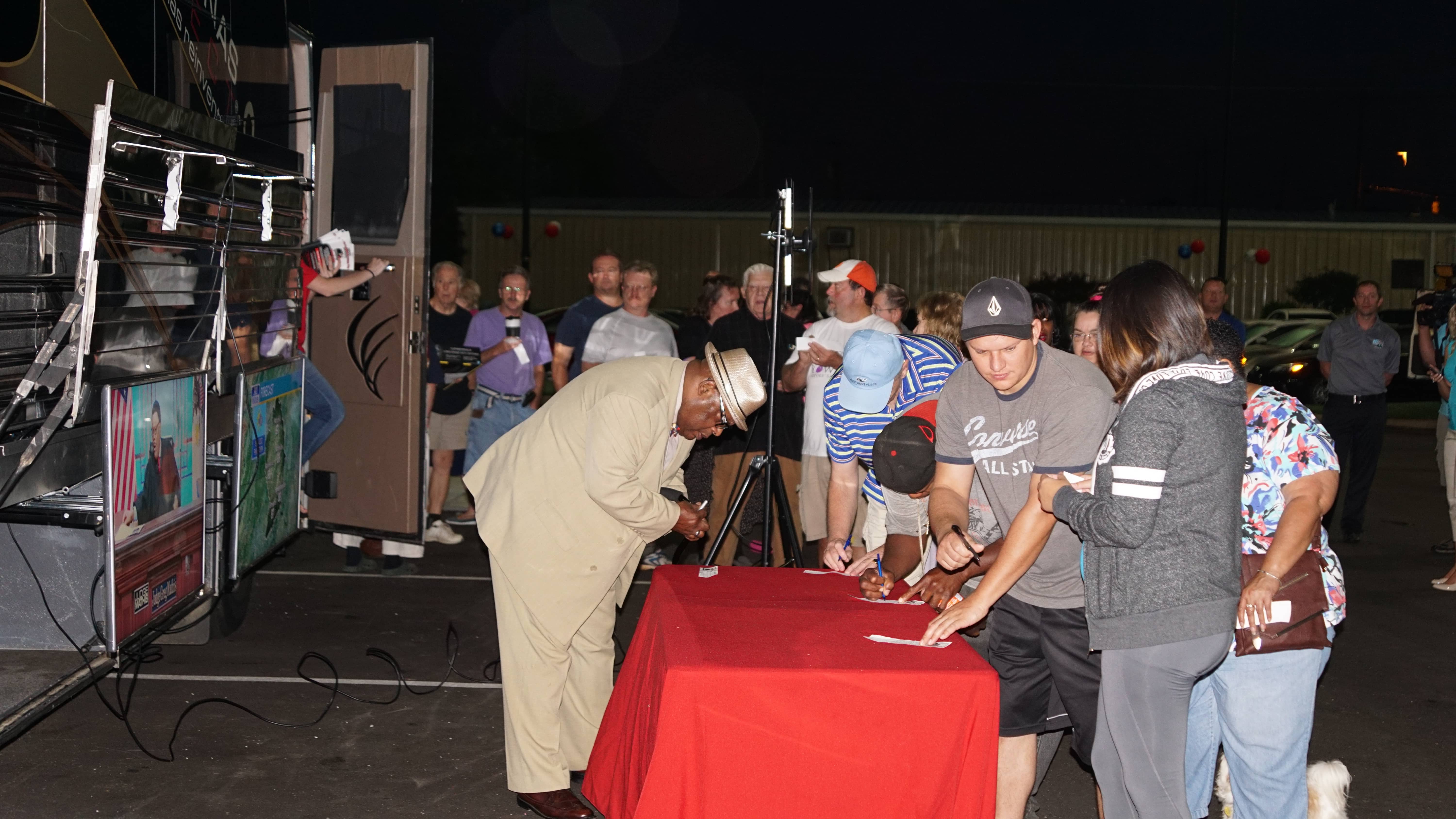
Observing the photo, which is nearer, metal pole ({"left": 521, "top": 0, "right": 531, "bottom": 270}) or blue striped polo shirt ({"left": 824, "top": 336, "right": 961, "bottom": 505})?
blue striped polo shirt ({"left": 824, "top": 336, "right": 961, "bottom": 505})

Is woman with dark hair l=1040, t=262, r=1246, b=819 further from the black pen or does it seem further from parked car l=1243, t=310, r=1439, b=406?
parked car l=1243, t=310, r=1439, b=406

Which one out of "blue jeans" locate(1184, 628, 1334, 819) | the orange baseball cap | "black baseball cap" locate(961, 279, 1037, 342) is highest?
the orange baseball cap

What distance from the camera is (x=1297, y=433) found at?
297cm

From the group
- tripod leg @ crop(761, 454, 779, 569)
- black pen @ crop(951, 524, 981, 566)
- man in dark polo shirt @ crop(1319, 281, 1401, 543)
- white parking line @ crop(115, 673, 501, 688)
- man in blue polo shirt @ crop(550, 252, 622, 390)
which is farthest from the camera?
man in dark polo shirt @ crop(1319, 281, 1401, 543)

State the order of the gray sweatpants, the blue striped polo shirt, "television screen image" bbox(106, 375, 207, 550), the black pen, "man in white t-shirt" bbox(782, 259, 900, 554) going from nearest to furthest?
the gray sweatpants
the black pen
"television screen image" bbox(106, 375, 207, 550)
the blue striped polo shirt
"man in white t-shirt" bbox(782, 259, 900, 554)

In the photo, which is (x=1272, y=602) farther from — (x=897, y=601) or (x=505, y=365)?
(x=505, y=365)

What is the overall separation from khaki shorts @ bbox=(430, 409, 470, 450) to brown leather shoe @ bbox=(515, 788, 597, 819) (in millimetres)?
4656

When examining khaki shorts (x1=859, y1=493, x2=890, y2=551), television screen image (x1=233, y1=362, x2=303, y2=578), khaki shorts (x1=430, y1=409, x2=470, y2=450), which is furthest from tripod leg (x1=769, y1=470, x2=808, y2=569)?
khaki shorts (x1=430, y1=409, x2=470, y2=450)

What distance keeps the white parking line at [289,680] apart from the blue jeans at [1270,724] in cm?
317

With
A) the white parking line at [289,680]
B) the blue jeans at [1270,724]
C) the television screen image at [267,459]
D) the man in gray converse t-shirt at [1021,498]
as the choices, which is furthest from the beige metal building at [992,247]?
the blue jeans at [1270,724]

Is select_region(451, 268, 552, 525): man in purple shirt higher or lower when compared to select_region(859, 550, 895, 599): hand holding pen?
higher

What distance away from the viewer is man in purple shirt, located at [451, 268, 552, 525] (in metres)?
7.89

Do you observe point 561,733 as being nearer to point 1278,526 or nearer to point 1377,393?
point 1278,526

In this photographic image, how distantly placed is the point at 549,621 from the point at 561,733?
46cm
